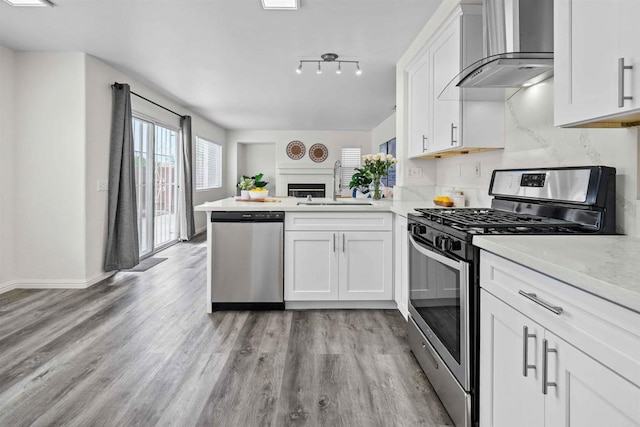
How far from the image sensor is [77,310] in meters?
3.39

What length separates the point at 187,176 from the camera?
706 cm

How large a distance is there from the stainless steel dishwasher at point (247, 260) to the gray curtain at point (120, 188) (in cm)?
181

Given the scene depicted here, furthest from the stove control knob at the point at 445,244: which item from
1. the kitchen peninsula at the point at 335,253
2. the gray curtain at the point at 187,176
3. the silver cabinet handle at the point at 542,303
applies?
the gray curtain at the point at 187,176

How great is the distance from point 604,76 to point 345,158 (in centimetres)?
920

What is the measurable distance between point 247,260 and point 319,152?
720 cm

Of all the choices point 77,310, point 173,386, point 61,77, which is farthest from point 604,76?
point 61,77

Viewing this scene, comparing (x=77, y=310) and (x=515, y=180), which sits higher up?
(x=515, y=180)

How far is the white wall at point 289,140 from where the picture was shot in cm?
1012

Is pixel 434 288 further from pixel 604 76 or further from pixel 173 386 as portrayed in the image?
pixel 173 386

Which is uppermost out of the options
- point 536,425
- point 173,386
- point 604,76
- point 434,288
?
point 604,76

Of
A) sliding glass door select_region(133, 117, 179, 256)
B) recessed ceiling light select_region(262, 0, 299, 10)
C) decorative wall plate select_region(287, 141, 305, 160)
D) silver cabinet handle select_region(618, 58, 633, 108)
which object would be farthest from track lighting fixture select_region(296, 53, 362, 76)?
decorative wall plate select_region(287, 141, 305, 160)

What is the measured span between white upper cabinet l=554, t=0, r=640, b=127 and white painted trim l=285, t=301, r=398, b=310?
231 centimetres

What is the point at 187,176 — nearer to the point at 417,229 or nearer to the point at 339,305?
the point at 339,305

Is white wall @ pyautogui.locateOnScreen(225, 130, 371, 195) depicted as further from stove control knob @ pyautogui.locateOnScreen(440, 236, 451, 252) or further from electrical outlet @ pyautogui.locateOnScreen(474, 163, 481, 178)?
stove control knob @ pyautogui.locateOnScreen(440, 236, 451, 252)
